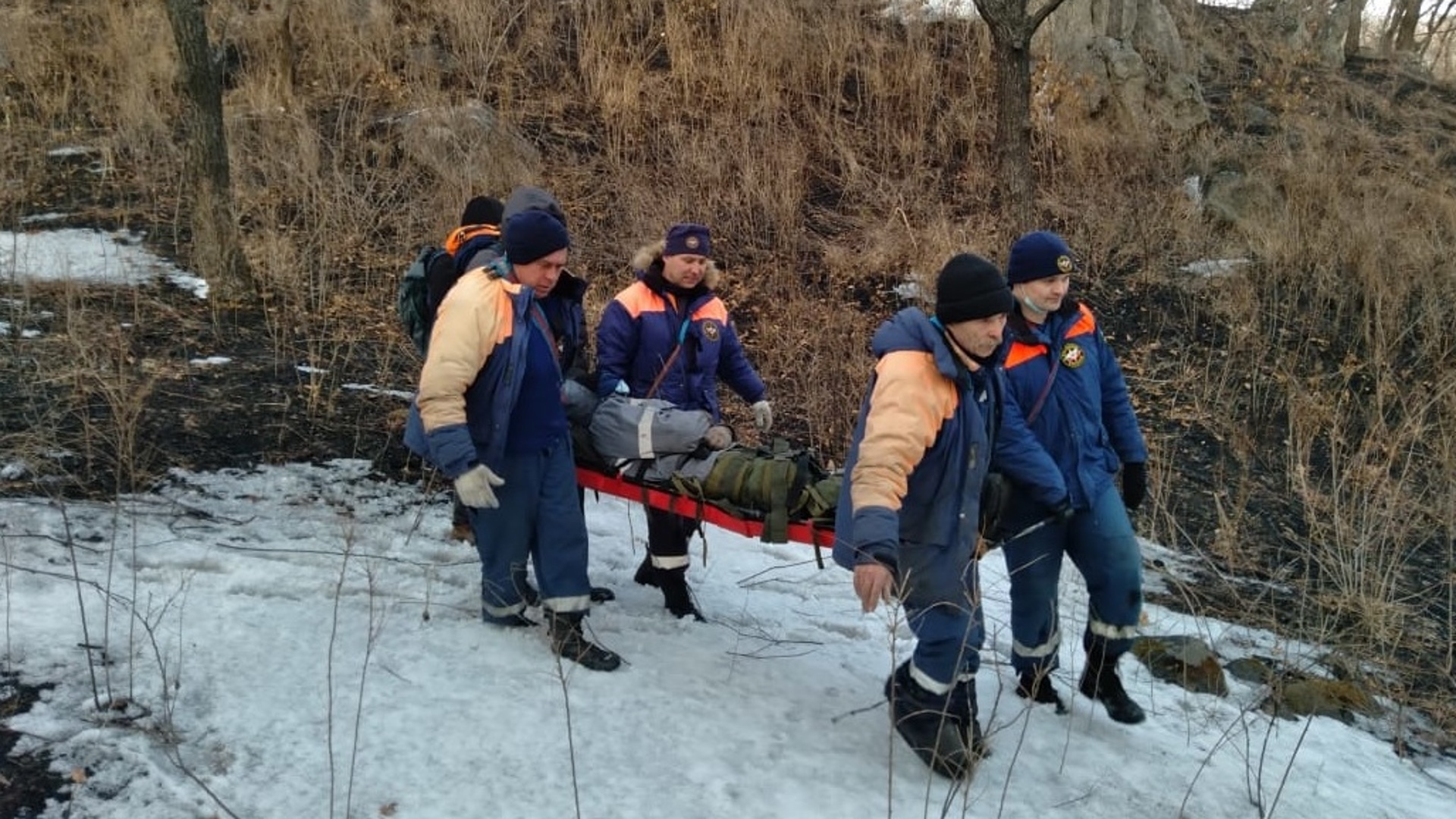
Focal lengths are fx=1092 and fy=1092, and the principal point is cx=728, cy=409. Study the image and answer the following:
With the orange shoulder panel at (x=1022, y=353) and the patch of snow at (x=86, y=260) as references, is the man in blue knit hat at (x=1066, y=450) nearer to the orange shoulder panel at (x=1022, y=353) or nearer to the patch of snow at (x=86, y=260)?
the orange shoulder panel at (x=1022, y=353)

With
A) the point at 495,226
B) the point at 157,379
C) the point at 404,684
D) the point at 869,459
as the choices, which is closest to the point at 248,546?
the point at 404,684

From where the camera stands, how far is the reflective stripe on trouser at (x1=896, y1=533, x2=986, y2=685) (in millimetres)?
3454

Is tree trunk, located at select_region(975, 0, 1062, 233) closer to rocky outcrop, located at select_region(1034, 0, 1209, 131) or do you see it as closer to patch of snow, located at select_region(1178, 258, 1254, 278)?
patch of snow, located at select_region(1178, 258, 1254, 278)

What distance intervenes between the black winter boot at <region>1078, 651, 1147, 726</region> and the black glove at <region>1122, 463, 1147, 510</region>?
1.96 ft

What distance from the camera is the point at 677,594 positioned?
4.65 m

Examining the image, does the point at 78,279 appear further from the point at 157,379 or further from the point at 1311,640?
the point at 1311,640

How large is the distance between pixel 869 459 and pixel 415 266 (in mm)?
2284

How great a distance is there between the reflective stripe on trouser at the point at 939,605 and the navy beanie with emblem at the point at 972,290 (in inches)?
29.2

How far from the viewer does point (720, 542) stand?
5.73 meters

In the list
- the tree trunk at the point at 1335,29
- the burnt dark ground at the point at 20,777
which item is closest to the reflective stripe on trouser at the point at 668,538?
the burnt dark ground at the point at 20,777

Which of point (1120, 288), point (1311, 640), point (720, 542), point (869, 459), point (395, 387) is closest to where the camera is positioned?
point (869, 459)

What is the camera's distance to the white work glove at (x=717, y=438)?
4223 mm

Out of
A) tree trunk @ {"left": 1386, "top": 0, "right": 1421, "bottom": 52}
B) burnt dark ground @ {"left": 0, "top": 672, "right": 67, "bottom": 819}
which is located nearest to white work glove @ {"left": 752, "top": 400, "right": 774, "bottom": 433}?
burnt dark ground @ {"left": 0, "top": 672, "right": 67, "bottom": 819}

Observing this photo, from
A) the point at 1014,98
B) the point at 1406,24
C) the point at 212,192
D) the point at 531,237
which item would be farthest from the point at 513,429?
the point at 1406,24
